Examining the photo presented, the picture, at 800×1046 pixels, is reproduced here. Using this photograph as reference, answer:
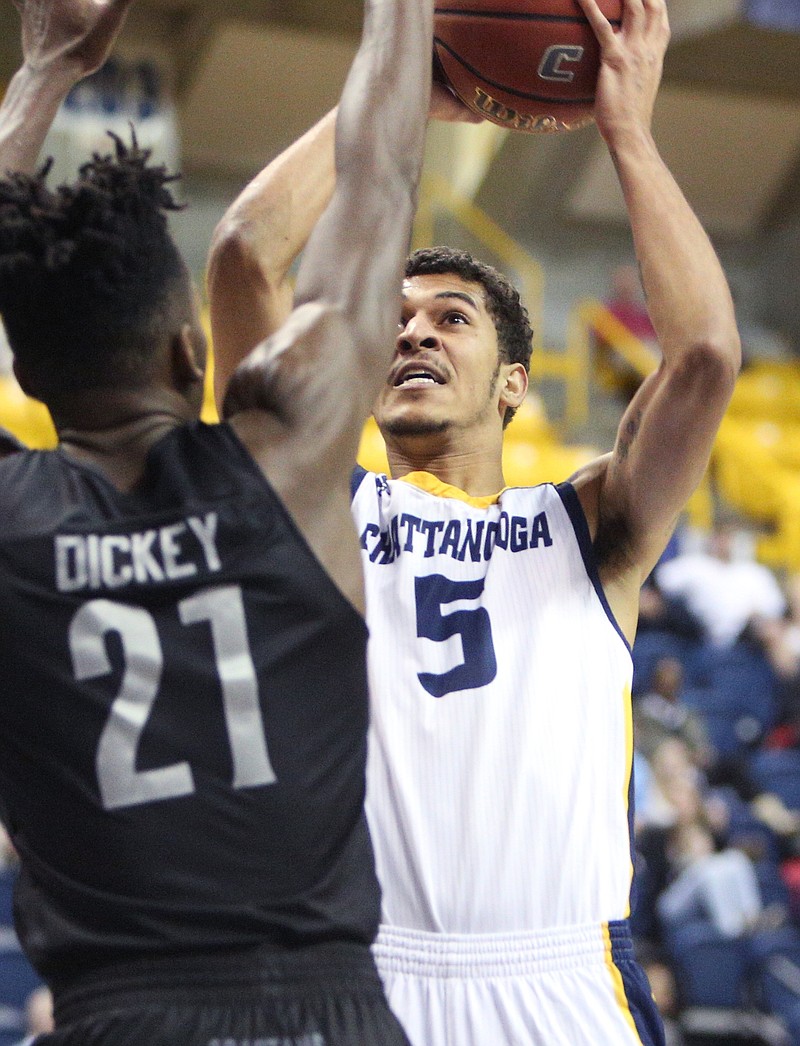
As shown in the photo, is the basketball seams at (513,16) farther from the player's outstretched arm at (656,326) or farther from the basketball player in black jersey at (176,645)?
the basketball player in black jersey at (176,645)

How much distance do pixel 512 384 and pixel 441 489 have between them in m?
0.36

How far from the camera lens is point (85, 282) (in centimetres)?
210

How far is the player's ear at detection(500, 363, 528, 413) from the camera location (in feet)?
11.4

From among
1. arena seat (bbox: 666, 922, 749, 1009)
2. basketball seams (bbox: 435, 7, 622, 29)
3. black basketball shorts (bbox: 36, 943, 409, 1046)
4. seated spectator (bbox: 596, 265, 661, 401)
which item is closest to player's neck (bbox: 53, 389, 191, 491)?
black basketball shorts (bbox: 36, 943, 409, 1046)

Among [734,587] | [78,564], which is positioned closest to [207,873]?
[78,564]

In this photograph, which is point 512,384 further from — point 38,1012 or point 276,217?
point 38,1012

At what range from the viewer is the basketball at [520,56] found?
303cm

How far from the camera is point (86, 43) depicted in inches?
116

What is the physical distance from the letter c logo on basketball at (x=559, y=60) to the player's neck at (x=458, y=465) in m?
0.79

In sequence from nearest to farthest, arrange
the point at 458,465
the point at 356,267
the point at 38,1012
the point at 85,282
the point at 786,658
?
the point at 85,282 < the point at 356,267 < the point at 458,465 < the point at 38,1012 < the point at 786,658

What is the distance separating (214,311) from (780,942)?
5493 mm

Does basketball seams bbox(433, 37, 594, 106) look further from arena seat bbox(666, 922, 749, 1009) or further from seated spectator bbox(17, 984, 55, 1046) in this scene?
arena seat bbox(666, 922, 749, 1009)

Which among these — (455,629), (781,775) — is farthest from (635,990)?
(781,775)

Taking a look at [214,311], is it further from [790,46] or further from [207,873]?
[790,46]
